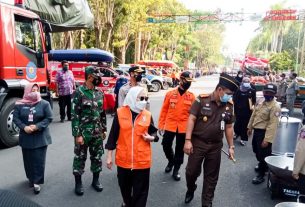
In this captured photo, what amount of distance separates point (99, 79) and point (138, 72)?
1209 millimetres

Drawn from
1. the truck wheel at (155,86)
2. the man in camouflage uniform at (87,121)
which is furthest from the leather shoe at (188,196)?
the truck wheel at (155,86)

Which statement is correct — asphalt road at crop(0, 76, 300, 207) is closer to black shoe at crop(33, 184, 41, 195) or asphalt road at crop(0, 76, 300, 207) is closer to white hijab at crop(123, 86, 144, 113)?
black shoe at crop(33, 184, 41, 195)

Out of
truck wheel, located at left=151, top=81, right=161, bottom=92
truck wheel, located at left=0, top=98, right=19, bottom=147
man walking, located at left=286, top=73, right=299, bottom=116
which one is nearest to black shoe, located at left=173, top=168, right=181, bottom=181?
truck wheel, located at left=0, top=98, right=19, bottom=147

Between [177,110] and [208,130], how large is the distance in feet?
4.75

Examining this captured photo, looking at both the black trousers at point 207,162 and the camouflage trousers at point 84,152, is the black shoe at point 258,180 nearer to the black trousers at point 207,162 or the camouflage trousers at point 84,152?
the black trousers at point 207,162

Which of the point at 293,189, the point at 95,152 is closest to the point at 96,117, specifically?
the point at 95,152

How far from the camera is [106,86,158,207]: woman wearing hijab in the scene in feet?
11.9

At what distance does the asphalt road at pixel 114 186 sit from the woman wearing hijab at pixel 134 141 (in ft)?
3.05

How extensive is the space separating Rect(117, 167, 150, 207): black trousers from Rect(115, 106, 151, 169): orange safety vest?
0.27ft

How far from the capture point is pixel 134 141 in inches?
144

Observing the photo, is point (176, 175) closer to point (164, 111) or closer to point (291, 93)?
point (164, 111)

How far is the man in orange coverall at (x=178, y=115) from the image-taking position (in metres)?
5.43

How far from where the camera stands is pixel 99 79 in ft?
15.2

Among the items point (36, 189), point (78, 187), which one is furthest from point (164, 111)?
point (36, 189)
